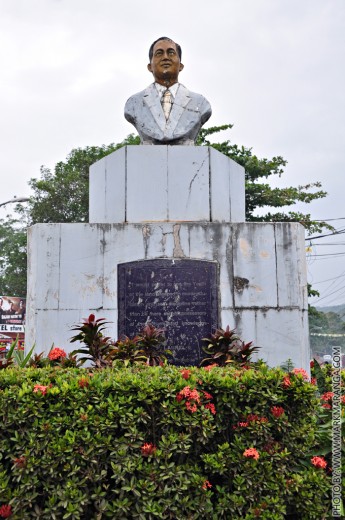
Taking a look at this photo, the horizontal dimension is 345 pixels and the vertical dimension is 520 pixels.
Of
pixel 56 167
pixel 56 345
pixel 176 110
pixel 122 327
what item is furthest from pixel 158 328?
pixel 56 167

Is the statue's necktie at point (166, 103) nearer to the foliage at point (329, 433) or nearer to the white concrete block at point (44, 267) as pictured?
the white concrete block at point (44, 267)

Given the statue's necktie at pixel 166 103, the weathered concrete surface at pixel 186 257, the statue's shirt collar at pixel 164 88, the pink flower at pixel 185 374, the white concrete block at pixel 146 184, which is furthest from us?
the statue's shirt collar at pixel 164 88

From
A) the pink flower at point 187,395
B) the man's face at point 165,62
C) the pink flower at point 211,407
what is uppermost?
the man's face at point 165,62

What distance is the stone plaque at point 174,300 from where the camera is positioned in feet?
17.2

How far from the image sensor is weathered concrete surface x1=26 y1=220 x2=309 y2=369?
543 centimetres

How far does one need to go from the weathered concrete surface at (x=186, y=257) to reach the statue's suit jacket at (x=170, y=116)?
122 centimetres

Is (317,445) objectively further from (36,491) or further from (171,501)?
(36,491)

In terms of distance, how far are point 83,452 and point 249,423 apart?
3.69 ft

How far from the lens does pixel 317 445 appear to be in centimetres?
412

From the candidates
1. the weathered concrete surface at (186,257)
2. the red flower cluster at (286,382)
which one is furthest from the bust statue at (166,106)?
the red flower cluster at (286,382)

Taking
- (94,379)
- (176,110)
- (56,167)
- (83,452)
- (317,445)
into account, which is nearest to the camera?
(83,452)

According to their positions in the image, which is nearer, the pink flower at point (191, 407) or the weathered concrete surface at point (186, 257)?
the pink flower at point (191, 407)

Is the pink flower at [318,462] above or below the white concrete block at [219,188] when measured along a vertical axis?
below

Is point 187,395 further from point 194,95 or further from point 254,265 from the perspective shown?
point 194,95
